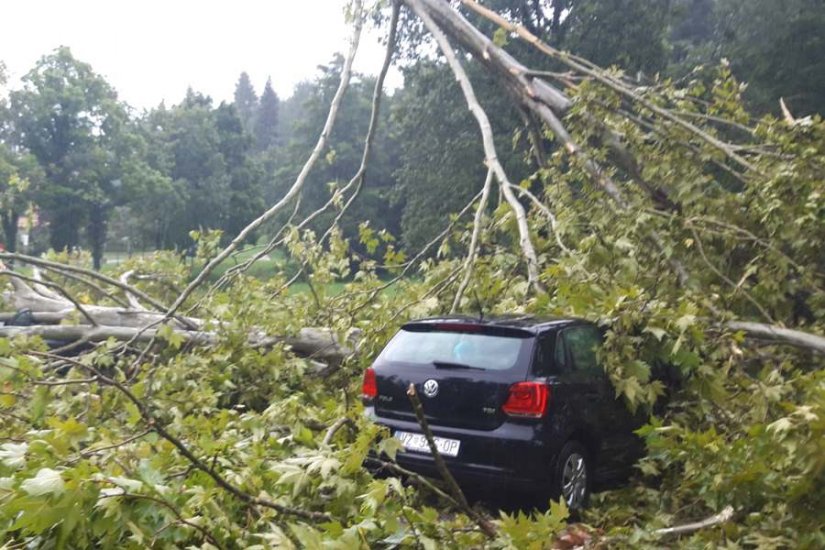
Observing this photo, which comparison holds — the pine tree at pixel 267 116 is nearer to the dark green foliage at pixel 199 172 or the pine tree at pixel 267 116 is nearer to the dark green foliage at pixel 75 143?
the dark green foliage at pixel 199 172

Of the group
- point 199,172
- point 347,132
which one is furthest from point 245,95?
point 347,132

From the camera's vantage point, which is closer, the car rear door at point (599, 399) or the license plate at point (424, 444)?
the license plate at point (424, 444)

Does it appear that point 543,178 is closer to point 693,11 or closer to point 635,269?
point 635,269

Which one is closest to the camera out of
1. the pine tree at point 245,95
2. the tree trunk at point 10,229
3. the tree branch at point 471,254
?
the tree branch at point 471,254

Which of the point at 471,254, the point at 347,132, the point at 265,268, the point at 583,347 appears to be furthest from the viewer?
the point at 347,132

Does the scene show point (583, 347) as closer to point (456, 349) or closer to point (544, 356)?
point (544, 356)

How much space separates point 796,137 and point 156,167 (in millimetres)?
49604

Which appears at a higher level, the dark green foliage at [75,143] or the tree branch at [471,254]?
the dark green foliage at [75,143]

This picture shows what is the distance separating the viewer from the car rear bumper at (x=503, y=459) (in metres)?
5.33

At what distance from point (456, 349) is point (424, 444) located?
2.28ft

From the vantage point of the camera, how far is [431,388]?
5.66 metres

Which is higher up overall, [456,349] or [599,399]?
[456,349]

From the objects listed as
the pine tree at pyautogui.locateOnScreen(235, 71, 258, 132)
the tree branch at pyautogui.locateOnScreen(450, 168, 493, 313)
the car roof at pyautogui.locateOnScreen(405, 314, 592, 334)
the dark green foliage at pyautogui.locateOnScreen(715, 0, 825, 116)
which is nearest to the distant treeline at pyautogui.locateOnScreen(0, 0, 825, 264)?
the dark green foliage at pyautogui.locateOnScreen(715, 0, 825, 116)

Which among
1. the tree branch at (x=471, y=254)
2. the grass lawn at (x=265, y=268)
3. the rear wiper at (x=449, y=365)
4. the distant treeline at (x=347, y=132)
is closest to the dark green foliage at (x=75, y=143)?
the distant treeline at (x=347, y=132)
